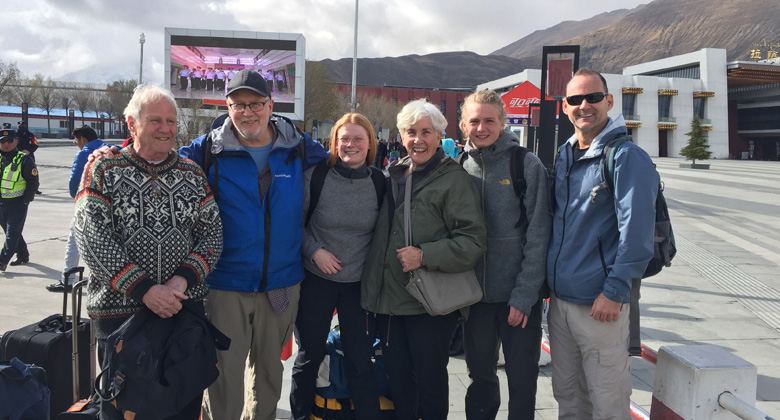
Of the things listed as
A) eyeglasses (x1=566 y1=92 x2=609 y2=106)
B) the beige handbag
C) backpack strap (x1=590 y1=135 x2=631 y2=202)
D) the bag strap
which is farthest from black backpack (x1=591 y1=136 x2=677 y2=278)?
the bag strap

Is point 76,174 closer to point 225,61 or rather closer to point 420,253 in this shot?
point 420,253

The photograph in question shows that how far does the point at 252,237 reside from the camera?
2.85m

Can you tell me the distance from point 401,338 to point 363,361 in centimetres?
27

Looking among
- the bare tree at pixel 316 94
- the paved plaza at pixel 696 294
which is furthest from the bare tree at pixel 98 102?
the paved plaza at pixel 696 294

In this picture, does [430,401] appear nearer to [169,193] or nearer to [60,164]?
[169,193]

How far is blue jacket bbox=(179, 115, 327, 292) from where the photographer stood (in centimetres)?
285

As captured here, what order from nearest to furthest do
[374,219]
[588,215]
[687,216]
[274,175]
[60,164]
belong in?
[588,215] → [274,175] → [374,219] → [687,216] → [60,164]

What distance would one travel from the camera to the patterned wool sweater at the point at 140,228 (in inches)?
93.7

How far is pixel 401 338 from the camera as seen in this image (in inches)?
123

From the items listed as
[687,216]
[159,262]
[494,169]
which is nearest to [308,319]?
[159,262]

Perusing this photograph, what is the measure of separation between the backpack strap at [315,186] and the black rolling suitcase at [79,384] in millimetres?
1302

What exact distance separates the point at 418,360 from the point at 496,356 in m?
0.46

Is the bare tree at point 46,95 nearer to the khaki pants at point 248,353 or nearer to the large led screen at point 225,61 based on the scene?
the large led screen at point 225,61

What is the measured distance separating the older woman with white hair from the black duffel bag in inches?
38.3
